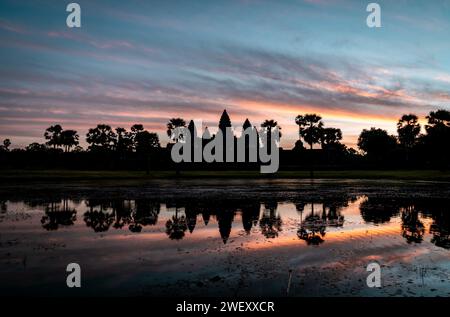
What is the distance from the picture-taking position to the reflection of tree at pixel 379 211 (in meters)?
20.1

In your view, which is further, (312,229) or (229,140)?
(229,140)

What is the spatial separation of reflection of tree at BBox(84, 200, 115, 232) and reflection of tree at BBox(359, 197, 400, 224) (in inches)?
503

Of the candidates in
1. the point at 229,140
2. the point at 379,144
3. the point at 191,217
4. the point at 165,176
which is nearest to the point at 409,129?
the point at 379,144

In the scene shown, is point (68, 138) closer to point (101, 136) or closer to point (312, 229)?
point (101, 136)

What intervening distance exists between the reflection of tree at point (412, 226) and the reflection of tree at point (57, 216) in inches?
585

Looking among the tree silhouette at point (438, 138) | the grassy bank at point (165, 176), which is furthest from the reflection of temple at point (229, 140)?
the tree silhouette at point (438, 138)

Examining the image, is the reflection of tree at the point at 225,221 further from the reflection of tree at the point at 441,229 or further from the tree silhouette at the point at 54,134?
the tree silhouette at the point at 54,134

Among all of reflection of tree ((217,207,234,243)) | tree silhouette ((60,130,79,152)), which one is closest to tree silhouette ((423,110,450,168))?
reflection of tree ((217,207,234,243))

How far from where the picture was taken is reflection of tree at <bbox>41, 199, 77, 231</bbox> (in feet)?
60.5

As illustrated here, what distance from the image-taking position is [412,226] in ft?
59.2

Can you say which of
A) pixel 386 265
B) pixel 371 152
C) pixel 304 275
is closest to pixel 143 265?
pixel 304 275

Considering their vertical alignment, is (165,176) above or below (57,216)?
below

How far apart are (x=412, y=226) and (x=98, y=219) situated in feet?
49.6

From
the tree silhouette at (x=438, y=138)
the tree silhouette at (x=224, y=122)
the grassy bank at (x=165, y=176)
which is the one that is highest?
the tree silhouette at (x=224, y=122)
